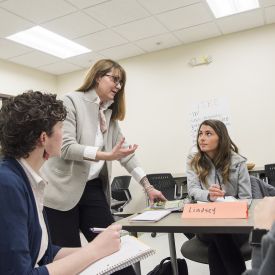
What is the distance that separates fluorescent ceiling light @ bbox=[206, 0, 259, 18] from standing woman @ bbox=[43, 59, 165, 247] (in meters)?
2.41

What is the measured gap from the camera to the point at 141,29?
14.3ft

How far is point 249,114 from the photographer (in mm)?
4621

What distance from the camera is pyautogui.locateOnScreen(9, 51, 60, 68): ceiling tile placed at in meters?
5.01

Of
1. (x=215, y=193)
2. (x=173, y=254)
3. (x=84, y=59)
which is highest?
(x=84, y=59)

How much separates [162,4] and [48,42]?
1817mm

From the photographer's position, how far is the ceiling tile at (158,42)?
15.5ft

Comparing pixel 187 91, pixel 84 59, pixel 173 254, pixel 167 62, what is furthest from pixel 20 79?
pixel 173 254

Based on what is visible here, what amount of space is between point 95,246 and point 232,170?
142 cm

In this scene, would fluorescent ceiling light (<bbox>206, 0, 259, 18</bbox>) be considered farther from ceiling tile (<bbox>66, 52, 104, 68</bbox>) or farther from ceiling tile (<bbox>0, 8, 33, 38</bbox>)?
ceiling tile (<bbox>0, 8, 33, 38</bbox>)

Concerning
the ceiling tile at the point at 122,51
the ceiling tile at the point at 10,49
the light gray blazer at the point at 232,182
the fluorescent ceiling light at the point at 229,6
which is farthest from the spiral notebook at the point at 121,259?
the ceiling tile at the point at 122,51

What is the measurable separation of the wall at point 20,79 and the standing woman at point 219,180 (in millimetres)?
3841

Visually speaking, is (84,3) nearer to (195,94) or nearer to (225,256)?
(195,94)

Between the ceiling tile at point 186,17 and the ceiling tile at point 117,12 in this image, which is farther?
the ceiling tile at point 186,17

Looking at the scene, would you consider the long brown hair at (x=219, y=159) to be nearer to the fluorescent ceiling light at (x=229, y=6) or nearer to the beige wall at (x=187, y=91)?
the fluorescent ceiling light at (x=229, y=6)
